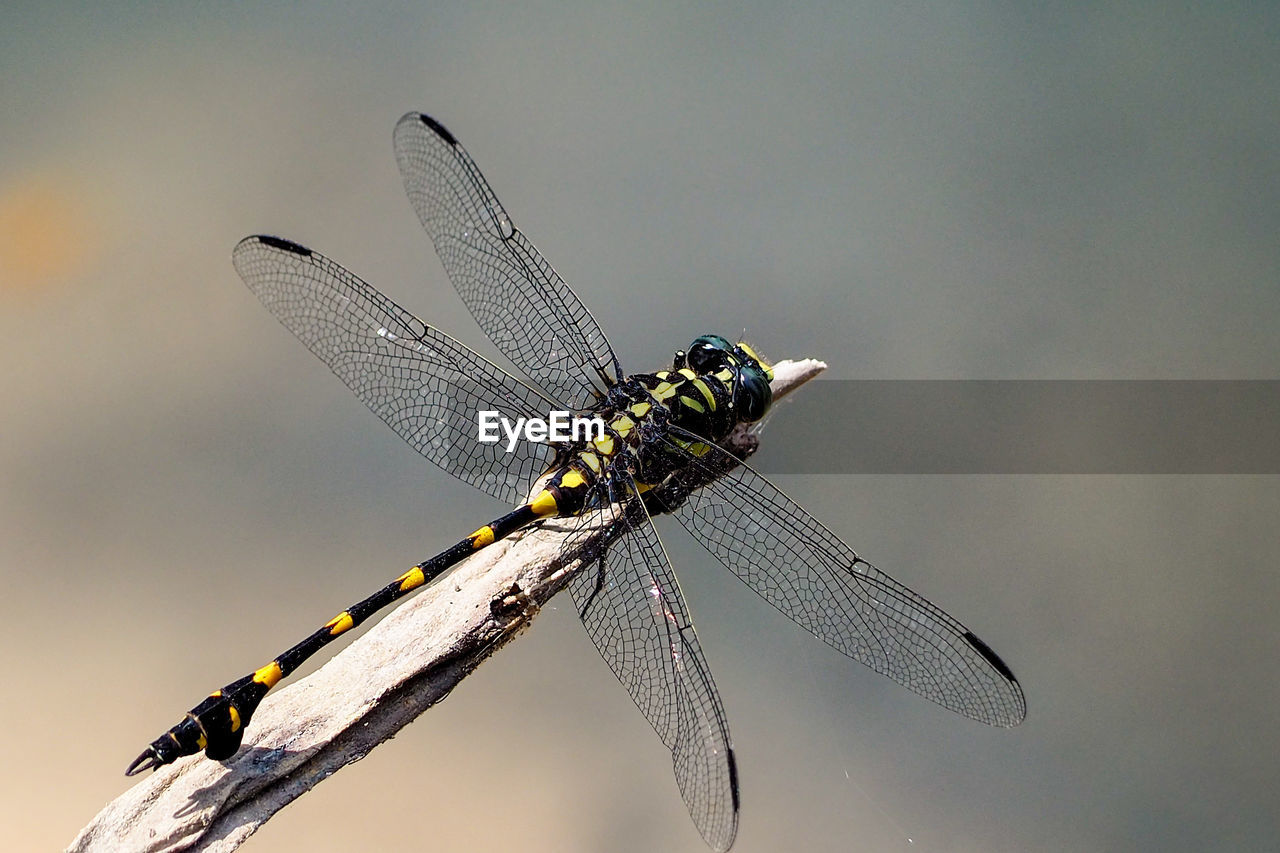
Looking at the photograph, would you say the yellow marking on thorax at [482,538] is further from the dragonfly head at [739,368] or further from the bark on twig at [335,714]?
the dragonfly head at [739,368]

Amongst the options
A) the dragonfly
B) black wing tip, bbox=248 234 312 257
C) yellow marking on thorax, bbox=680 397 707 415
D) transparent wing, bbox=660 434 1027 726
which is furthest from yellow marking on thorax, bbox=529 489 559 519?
black wing tip, bbox=248 234 312 257

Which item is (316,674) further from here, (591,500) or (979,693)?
(979,693)

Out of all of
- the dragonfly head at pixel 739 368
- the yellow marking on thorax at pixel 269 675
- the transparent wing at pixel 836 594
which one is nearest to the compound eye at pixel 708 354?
the dragonfly head at pixel 739 368

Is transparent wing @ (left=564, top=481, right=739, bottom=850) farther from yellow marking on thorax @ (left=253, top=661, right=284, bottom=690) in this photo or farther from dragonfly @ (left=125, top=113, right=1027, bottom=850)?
yellow marking on thorax @ (left=253, top=661, right=284, bottom=690)

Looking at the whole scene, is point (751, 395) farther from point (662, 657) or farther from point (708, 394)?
point (662, 657)

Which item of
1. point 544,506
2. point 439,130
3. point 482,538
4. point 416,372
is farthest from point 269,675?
point 439,130
